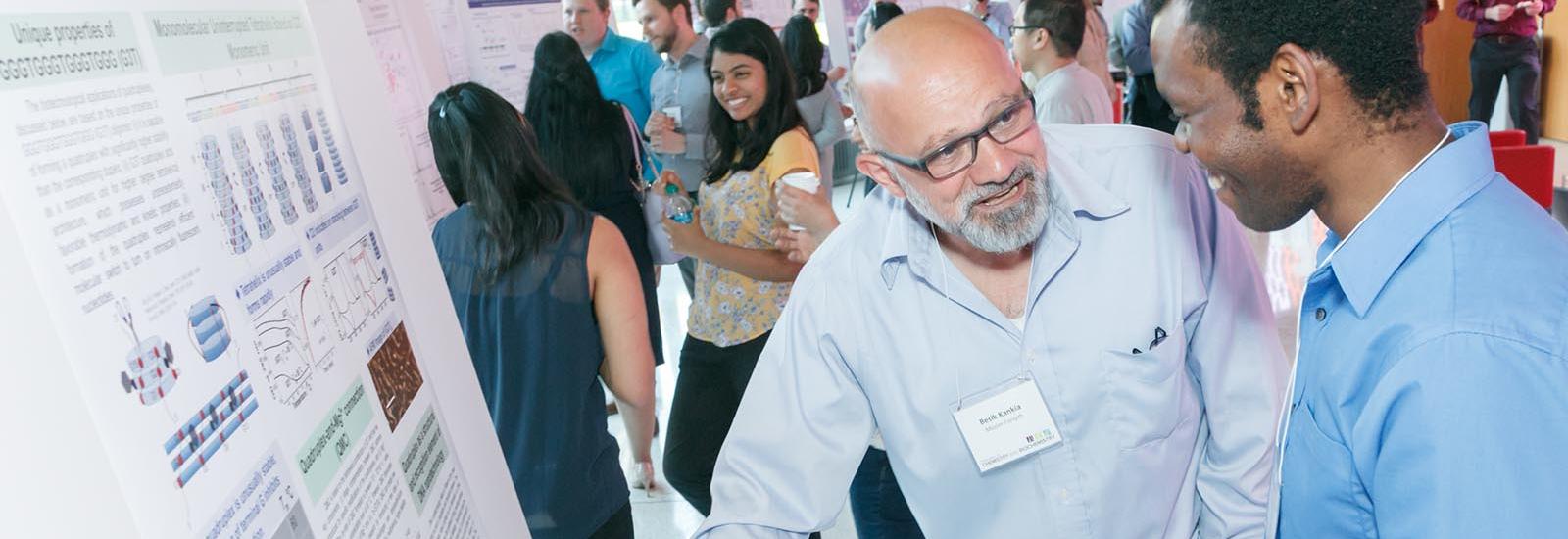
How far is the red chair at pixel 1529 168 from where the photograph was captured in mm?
4090

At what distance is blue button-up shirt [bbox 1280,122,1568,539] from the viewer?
89 cm

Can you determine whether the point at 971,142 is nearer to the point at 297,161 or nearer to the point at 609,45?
the point at 297,161

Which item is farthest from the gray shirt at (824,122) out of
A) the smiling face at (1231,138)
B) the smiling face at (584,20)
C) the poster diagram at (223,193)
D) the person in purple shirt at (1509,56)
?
the person in purple shirt at (1509,56)

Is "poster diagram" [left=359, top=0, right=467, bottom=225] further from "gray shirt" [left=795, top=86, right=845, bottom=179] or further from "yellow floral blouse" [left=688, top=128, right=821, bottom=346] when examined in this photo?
"gray shirt" [left=795, top=86, right=845, bottom=179]

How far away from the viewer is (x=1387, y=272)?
1029 mm

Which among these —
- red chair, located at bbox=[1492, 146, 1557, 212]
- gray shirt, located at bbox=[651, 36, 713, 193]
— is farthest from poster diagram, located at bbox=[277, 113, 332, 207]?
red chair, located at bbox=[1492, 146, 1557, 212]

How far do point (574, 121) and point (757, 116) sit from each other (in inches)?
33.9

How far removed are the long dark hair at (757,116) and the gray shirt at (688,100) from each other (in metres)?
1.15

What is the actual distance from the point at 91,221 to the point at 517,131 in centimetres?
154

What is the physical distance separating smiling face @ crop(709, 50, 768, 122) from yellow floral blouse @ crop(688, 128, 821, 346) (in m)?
0.16

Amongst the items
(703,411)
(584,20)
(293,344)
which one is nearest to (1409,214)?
(293,344)

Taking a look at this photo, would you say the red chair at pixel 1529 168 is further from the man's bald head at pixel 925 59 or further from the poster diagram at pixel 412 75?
the poster diagram at pixel 412 75

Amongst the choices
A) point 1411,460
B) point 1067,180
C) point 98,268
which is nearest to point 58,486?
point 98,268

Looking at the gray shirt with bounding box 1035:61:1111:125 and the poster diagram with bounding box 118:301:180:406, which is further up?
the poster diagram with bounding box 118:301:180:406
